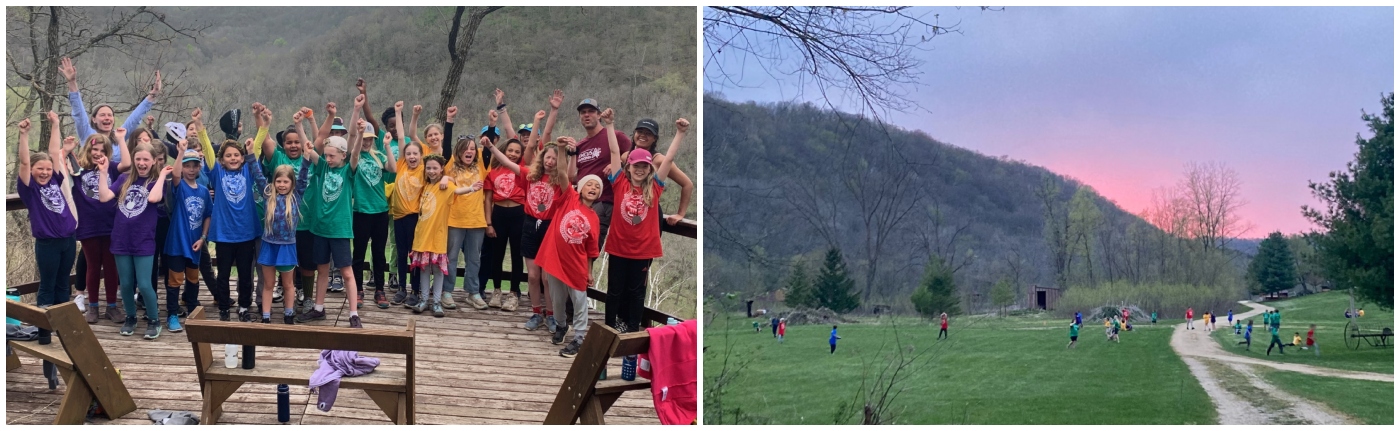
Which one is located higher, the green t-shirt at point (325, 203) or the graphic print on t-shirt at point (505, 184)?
the graphic print on t-shirt at point (505, 184)

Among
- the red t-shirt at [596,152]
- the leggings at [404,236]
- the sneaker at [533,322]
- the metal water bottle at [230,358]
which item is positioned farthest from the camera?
the leggings at [404,236]

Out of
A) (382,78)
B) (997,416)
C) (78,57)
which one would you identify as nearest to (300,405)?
(997,416)

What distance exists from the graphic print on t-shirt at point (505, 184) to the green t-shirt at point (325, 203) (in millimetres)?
755

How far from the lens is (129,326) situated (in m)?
3.94

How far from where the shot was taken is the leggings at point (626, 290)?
148 inches

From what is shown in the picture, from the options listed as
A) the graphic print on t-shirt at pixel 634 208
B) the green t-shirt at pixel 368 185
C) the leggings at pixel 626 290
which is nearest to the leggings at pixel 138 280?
the green t-shirt at pixel 368 185

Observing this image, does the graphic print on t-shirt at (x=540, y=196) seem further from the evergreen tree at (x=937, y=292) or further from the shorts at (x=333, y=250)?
the evergreen tree at (x=937, y=292)

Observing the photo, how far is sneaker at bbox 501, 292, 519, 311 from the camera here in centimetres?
485

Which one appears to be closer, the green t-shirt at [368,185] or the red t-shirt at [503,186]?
the green t-shirt at [368,185]

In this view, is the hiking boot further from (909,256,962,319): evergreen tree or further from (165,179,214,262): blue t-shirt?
(909,256,962,319): evergreen tree

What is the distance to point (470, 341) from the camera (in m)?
4.18

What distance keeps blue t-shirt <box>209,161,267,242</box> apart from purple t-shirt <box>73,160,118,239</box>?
1.48 ft

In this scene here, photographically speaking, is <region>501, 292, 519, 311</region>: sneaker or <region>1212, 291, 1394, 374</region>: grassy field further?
<region>501, 292, 519, 311</region>: sneaker

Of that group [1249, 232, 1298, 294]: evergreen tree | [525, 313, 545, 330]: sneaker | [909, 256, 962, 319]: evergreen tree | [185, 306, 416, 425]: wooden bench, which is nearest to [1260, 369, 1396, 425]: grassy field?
[1249, 232, 1298, 294]: evergreen tree
